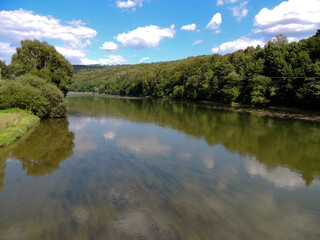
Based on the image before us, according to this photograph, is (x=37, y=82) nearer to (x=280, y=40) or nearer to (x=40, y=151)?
(x=40, y=151)

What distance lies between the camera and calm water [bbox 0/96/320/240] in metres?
9.12

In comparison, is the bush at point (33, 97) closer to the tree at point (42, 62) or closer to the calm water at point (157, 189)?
the calm water at point (157, 189)

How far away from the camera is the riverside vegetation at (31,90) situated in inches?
961

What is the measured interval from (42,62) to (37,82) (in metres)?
Answer: 21.3

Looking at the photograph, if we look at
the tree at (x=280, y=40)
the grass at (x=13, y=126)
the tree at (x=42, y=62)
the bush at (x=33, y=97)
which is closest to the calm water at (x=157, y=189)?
the grass at (x=13, y=126)

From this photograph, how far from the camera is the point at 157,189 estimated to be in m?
12.6

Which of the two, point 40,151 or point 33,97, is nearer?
point 40,151

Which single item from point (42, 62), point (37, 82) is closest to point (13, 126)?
point (37, 82)

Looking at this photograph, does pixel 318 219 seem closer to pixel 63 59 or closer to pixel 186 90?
pixel 63 59

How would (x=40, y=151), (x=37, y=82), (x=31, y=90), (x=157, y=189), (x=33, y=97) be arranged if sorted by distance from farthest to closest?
(x=37, y=82)
(x=33, y=97)
(x=31, y=90)
(x=40, y=151)
(x=157, y=189)

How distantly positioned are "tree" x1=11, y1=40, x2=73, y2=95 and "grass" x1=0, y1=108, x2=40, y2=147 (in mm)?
21941

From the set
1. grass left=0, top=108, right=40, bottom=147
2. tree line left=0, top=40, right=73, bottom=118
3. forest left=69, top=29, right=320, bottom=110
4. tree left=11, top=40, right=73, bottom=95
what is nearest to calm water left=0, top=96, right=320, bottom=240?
grass left=0, top=108, right=40, bottom=147

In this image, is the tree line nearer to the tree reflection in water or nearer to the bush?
the bush

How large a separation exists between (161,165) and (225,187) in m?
5.30
